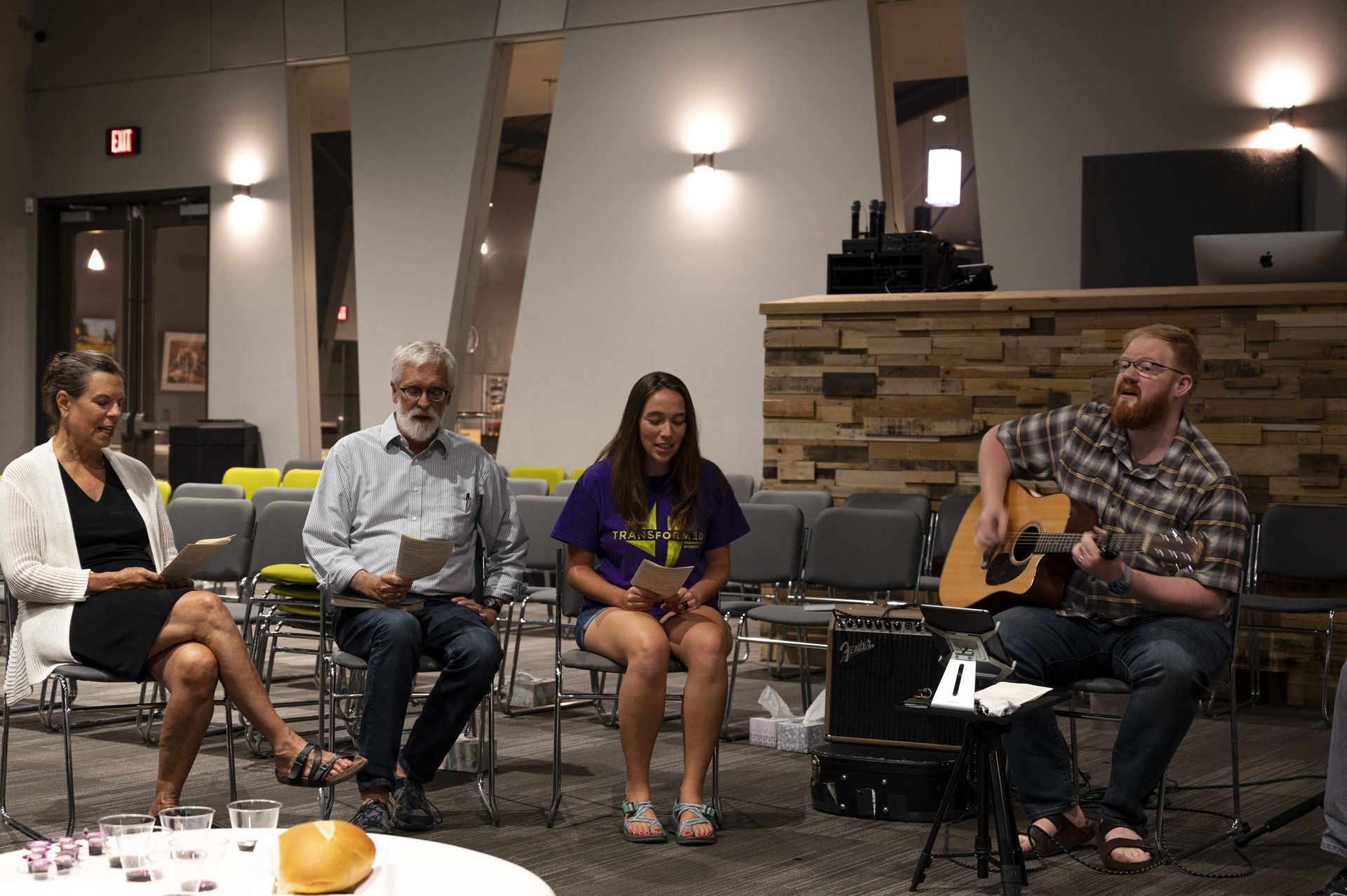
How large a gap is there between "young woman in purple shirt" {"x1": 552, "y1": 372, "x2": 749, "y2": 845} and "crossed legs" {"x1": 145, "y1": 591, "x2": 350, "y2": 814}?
781mm

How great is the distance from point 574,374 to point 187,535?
4.67 meters

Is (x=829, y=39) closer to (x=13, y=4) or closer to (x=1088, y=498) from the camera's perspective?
(x=1088, y=498)

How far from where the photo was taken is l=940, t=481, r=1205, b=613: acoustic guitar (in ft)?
11.0

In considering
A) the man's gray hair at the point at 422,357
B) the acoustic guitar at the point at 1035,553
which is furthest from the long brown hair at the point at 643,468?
the acoustic guitar at the point at 1035,553

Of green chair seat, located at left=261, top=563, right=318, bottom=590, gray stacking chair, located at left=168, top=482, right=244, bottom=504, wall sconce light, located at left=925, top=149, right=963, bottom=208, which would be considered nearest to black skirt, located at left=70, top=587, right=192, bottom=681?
green chair seat, located at left=261, top=563, right=318, bottom=590

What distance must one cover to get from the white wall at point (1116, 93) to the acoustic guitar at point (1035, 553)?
4804 millimetres

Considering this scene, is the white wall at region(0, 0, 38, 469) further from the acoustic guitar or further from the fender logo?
the acoustic guitar

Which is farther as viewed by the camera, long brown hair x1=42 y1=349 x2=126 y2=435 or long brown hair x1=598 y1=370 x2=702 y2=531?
long brown hair x1=598 y1=370 x2=702 y2=531

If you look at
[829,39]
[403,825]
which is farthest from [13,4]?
[403,825]

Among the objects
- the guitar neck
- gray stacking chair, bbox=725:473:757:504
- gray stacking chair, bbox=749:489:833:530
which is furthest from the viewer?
gray stacking chair, bbox=725:473:757:504

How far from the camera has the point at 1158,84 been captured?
25.8 ft

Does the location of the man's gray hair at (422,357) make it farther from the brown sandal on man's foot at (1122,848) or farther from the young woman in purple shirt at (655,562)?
the brown sandal on man's foot at (1122,848)

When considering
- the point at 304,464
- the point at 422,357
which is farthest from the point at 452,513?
the point at 304,464

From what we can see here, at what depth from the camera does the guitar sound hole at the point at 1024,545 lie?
354 cm
